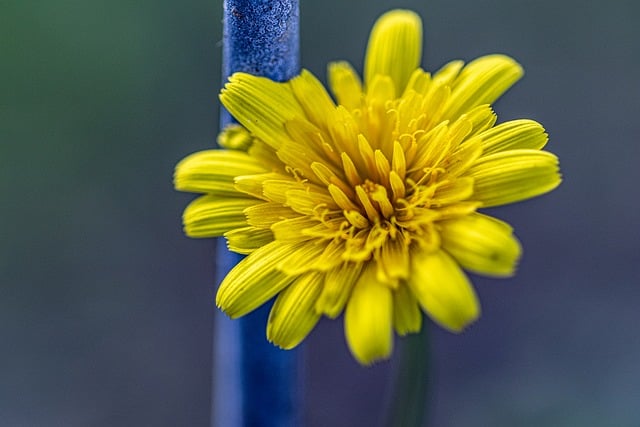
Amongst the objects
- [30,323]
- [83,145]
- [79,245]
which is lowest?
[30,323]

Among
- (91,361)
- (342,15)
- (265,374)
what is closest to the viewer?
(265,374)

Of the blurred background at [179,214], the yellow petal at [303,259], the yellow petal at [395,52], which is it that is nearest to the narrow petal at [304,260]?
the yellow petal at [303,259]

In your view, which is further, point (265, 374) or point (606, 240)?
point (606, 240)

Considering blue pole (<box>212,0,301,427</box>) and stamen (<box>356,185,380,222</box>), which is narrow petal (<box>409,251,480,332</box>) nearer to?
stamen (<box>356,185,380,222</box>)

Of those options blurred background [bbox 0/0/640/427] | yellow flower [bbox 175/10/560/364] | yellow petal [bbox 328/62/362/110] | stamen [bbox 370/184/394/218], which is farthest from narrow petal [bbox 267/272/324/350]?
blurred background [bbox 0/0/640/427]

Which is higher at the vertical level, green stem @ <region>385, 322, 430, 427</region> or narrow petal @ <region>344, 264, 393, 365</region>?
narrow petal @ <region>344, 264, 393, 365</region>

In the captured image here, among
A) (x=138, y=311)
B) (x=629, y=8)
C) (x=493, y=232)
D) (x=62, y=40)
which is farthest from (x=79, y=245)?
(x=629, y=8)

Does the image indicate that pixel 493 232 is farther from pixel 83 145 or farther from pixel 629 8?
pixel 629 8

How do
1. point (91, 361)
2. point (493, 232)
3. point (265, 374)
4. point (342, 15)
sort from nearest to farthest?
point (493, 232) → point (265, 374) → point (91, 361) → point (342, 15)
